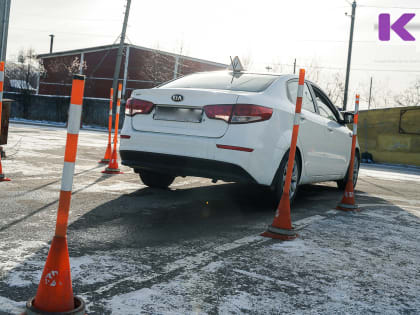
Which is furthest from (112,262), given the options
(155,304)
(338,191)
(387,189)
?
(387,189)

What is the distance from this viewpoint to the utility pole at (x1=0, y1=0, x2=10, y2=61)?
37.1 ft

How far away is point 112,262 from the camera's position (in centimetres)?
312

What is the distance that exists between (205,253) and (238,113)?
1762mm

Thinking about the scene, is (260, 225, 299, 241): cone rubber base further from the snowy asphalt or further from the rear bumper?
the rear bumper

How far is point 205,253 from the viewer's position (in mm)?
3504

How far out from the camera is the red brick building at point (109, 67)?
147 ft

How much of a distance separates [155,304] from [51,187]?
3.91m

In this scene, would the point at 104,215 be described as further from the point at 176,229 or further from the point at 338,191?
the point at 338,191

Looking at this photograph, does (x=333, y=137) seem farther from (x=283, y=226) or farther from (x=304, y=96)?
(x=283, y=226)

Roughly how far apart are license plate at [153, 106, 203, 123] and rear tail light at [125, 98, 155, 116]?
10 cm

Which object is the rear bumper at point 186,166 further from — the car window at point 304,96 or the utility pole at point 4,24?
the utility pole at point 4,24

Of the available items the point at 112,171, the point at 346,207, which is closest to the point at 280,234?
the point at 346,207

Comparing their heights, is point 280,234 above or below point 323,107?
below

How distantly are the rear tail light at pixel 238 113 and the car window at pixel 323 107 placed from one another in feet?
6.13
